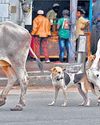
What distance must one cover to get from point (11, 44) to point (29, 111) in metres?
1.49

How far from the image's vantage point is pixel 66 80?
14695 mm

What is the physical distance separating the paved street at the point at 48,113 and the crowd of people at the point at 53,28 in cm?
550

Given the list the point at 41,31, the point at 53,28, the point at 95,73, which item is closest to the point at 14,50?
the point at 95,73

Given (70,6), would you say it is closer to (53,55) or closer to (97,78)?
(53,55)

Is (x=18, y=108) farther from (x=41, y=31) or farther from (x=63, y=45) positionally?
(x=63, y=45)

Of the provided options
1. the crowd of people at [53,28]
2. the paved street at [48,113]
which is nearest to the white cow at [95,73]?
the paved street at [48,113]

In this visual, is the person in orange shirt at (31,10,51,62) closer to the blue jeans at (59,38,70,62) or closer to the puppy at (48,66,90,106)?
the blue jeans at (59,38,70,62)

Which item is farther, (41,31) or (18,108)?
(41,31)

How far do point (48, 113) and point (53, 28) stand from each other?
9056mm

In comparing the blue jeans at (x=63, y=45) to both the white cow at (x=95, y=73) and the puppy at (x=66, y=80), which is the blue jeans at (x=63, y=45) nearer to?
the puppy at (x=66, y=80)

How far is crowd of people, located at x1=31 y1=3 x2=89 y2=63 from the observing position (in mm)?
21562

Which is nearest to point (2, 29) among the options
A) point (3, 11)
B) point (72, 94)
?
point (72, 94)

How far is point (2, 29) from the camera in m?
13.9

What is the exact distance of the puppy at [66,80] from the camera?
14492 millimetres
